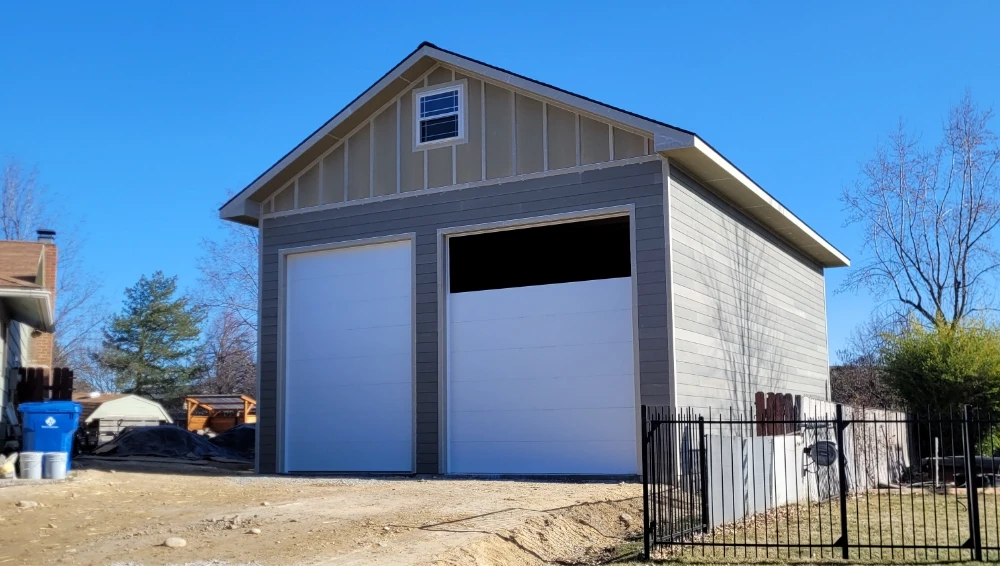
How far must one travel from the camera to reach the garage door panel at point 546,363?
49.9ft

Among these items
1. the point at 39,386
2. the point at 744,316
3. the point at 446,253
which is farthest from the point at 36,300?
the point at 744,316

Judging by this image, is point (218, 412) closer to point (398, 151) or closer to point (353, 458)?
point (353, 458)

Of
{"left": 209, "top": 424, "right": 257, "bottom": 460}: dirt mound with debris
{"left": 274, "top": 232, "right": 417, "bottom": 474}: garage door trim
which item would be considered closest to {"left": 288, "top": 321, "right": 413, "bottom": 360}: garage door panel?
{"left": 274, "top": 232, "right": 417, "bottom": 474}: garage door trim

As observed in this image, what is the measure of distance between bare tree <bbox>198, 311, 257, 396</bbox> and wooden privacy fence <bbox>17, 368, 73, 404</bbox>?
3199cm

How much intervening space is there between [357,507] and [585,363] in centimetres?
516

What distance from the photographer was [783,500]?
46.9 feet

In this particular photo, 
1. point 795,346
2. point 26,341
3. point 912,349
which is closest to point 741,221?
point 795,346

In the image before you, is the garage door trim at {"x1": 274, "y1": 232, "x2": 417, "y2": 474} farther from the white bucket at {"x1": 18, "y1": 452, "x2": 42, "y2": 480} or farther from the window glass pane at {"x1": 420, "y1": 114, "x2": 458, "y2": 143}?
the white bucket at {"x1": 18, "y1": 452, "x2": 42, "y2": 480}

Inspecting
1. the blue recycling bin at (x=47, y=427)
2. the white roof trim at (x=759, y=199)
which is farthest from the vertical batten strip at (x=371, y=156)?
the blue recycling bin at (x=47, y=427)

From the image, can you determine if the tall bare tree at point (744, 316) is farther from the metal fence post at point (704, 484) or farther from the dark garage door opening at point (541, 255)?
the metal fence post at point (704, 484)

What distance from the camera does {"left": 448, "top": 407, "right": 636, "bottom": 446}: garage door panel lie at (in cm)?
1504

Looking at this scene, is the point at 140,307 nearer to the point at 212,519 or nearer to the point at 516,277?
the point at 516,277

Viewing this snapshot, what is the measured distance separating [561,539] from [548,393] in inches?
219

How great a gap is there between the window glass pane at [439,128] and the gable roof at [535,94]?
869mm
